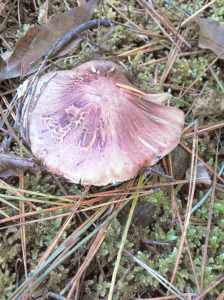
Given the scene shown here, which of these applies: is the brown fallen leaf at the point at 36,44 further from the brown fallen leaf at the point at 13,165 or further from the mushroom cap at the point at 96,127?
the brown fallen leaf at the point at 13,165

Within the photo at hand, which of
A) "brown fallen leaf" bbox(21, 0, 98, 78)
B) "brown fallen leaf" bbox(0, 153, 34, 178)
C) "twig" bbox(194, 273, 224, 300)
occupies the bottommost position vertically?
"twig" bbox(194, 273, 224, 300)

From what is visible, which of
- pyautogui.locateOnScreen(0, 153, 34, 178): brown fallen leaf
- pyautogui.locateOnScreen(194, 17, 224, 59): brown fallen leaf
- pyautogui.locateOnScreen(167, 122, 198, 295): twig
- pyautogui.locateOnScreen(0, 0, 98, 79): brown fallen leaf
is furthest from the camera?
pyautogui.locateOnScreen(194, 17, 224, 59): brown fallen leaf

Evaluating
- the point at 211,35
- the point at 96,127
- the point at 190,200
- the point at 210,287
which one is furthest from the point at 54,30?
the point at 210,287

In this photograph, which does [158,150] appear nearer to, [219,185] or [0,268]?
[219,185]

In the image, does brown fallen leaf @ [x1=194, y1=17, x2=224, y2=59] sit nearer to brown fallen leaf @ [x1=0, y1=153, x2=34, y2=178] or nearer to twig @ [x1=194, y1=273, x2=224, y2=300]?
twig @ [x1=194, y1=273, x2=224, y2=300]

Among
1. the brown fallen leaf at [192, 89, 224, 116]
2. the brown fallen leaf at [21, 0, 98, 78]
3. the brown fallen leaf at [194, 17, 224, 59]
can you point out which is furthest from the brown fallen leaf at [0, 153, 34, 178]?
the brown fallen leaf at [194, 17, 224, 59]

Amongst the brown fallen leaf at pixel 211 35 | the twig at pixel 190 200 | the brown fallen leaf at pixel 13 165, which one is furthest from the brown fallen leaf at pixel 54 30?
the twig at pixel 190 200

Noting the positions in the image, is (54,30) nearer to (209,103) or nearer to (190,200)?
(209,103)
